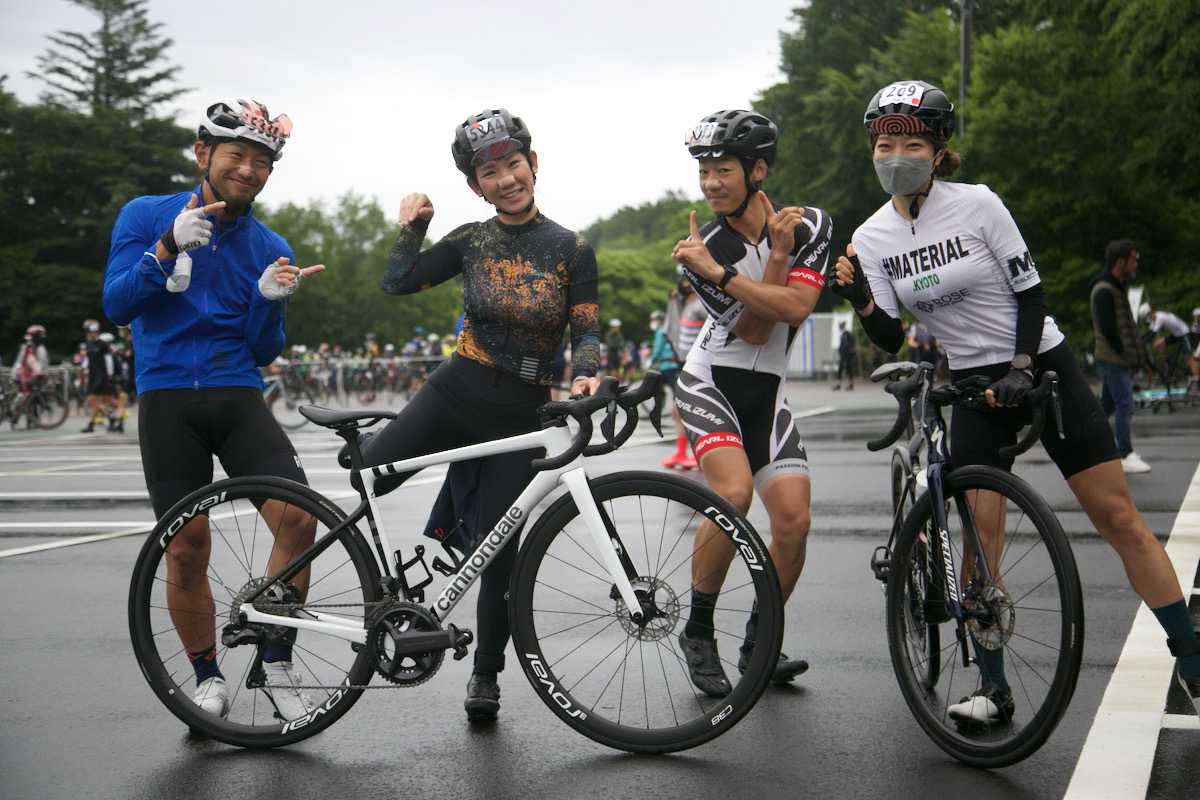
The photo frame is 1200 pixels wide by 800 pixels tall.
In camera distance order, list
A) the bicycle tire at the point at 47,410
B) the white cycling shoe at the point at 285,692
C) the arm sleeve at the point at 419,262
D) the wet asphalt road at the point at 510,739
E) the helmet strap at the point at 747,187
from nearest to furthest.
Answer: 1. the wet asphalt road at the point at 510,739
2. the white cycling shoe at the point at 285,692
3. the arm sleeve at the point at 419,262
4. the helmet strap at the point at 747,187
5. the bicycle tire at the point at 47,410

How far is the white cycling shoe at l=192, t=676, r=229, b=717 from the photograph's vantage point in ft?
13.5

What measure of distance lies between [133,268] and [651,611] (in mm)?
2101

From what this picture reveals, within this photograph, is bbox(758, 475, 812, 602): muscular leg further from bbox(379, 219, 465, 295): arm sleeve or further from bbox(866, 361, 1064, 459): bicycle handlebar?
bbox(379, 219, 465, 295): arm sleeve

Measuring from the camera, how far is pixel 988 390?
149 inches

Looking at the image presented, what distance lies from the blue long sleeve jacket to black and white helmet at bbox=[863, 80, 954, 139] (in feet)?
7.40

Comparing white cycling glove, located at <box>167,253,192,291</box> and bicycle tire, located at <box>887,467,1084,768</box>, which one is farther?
white cycling glove, located at <box>167,253,192,291</box>

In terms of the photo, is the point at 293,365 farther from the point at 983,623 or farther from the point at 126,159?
the point at 126,159

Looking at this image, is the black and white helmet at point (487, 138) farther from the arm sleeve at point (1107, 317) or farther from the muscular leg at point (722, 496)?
the arm sleeve at point (1107, 317)

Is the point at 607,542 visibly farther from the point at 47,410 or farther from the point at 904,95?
the point at 47,410

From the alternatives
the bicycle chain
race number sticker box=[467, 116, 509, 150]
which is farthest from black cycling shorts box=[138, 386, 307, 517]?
race number sticker box=[467, 116, 509, 150]

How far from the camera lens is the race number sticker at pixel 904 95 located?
13.3 ft

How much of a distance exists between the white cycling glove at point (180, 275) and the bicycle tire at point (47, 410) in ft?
69.9

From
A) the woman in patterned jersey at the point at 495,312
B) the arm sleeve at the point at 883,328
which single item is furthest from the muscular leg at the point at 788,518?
the woman in patterned jersey at the point at 495,312

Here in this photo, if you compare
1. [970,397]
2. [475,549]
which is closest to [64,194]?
[475,549]
